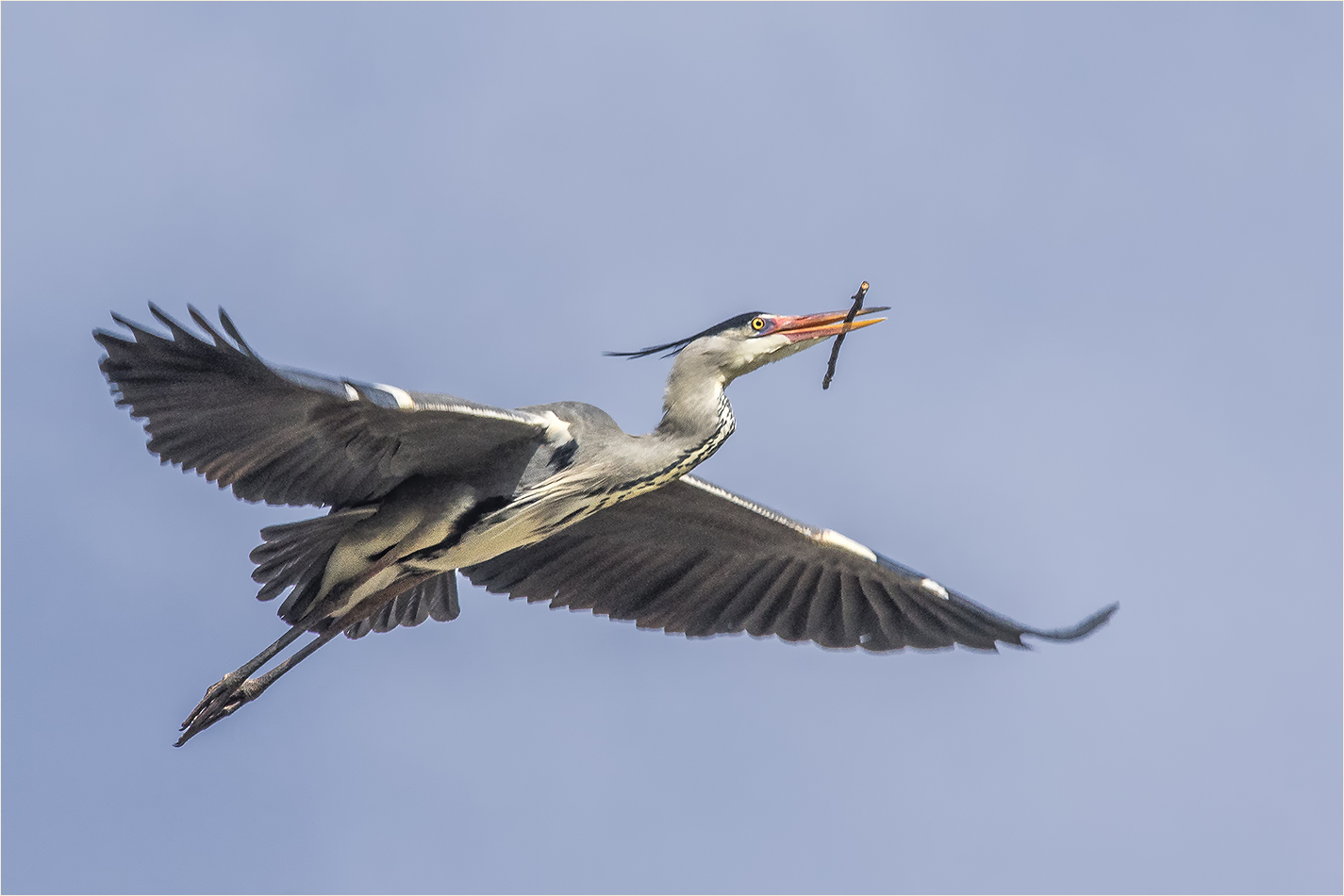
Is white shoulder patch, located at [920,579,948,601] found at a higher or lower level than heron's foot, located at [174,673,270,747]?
higher

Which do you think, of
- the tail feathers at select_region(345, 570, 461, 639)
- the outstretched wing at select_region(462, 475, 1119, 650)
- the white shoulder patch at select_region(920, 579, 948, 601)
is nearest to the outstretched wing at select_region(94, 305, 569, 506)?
the tail feathers at select_region(345, 570, 461, 639)

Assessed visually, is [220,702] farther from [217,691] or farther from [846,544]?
[846,544]

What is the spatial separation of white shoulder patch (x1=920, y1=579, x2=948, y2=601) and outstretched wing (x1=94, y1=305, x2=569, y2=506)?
2365 millimetres

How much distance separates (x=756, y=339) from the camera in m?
8.57

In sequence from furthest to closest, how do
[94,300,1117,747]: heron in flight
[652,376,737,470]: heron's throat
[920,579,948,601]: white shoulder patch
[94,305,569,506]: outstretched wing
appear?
[920,579,948,601]: white shoulder patch → [652,376,737,470]: heron's throat → [94,300,1117,747]: heron in flight → [94,305,569,506]: outstretched wing

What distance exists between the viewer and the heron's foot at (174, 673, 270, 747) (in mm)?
8602

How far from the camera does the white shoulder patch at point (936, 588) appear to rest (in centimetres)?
934

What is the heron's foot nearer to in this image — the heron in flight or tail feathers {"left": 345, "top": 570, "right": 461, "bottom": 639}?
the heron in flight

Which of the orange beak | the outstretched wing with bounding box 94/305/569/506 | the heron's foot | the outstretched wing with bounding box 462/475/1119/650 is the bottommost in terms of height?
the heron's foot

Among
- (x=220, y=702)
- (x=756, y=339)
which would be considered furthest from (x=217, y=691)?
(x=756, y=339)

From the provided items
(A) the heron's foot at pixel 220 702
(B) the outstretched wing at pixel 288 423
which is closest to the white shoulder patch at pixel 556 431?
(B) the outstretched wing at pixel 288 423

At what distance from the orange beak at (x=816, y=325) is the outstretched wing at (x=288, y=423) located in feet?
4.17

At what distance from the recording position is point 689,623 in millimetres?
9641

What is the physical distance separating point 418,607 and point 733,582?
1.78 m
